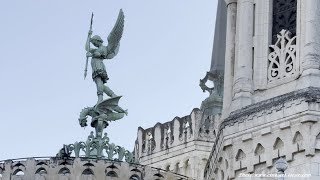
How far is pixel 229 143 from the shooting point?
146 ft

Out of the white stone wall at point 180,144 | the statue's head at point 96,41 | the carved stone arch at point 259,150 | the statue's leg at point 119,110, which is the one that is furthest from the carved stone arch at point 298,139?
the white stone wall at point 180,144

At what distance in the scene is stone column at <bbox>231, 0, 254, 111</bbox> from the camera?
4500 cm

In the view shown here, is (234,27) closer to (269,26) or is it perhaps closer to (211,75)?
(269,26)

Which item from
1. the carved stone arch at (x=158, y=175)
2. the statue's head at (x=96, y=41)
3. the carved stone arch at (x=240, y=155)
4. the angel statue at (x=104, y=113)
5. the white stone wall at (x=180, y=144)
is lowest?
the carved stone arch at (x=158, y=175)

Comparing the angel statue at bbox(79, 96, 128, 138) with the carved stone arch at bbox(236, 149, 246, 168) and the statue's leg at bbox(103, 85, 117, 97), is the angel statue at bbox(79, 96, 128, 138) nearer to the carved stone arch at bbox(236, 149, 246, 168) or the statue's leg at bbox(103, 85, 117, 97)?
the statue's leg at bbox(103, 85, 117, 97)

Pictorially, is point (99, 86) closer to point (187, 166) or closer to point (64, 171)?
point (64, 171)

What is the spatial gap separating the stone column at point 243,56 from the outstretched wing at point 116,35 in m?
3.56

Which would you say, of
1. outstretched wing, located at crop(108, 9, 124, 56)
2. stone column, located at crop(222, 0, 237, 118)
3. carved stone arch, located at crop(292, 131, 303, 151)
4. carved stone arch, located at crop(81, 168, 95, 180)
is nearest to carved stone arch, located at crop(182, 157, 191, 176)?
outstretched wing, located at crop(108, 9, 124, 56)

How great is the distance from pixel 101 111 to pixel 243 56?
408 centimetres

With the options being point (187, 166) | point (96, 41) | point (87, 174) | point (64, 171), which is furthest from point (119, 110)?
point (187, 166)

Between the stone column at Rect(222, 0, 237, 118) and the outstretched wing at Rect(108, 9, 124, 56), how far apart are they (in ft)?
10.3

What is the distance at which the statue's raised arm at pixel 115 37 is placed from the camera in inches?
1873

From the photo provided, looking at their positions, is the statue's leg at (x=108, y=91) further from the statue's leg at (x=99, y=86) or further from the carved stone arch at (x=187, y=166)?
the carved stone arch at (x=187, y=166)

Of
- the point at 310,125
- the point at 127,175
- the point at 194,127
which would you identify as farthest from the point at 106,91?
the point at 194,127
